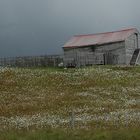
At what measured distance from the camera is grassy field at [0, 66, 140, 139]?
2792 cm

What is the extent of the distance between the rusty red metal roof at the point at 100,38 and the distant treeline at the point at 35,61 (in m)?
3.62

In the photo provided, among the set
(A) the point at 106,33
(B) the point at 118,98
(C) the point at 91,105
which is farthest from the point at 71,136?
(A) the point at 106,33

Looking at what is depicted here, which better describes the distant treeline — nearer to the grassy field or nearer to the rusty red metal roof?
the rusty red metal roof

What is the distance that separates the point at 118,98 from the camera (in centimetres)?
4922

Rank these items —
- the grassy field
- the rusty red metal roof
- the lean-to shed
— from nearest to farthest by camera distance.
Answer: the grassy field < the lean-to shed < the rusty red metal roof

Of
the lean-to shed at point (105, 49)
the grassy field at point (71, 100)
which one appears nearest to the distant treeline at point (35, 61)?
the lean-to shed at point (105, 49)

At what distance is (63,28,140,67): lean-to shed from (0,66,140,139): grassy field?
1542cm

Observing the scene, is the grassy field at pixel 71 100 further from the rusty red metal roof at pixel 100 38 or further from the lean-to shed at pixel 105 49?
the rusty red metal roof at pixel 100 38

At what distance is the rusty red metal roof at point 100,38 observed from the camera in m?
93.1

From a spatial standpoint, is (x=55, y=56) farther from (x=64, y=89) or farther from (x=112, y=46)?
(x=64, y=89)

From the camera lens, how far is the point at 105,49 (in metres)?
93.4

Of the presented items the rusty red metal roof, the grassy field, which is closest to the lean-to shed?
the rusty red metal roof

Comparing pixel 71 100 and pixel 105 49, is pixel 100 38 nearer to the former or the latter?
pixel 105 49

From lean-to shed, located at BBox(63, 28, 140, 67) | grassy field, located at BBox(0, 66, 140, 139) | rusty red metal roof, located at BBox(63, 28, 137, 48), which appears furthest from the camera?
rusty red metal roof, located at BBox(63, 28, 137, 48)
